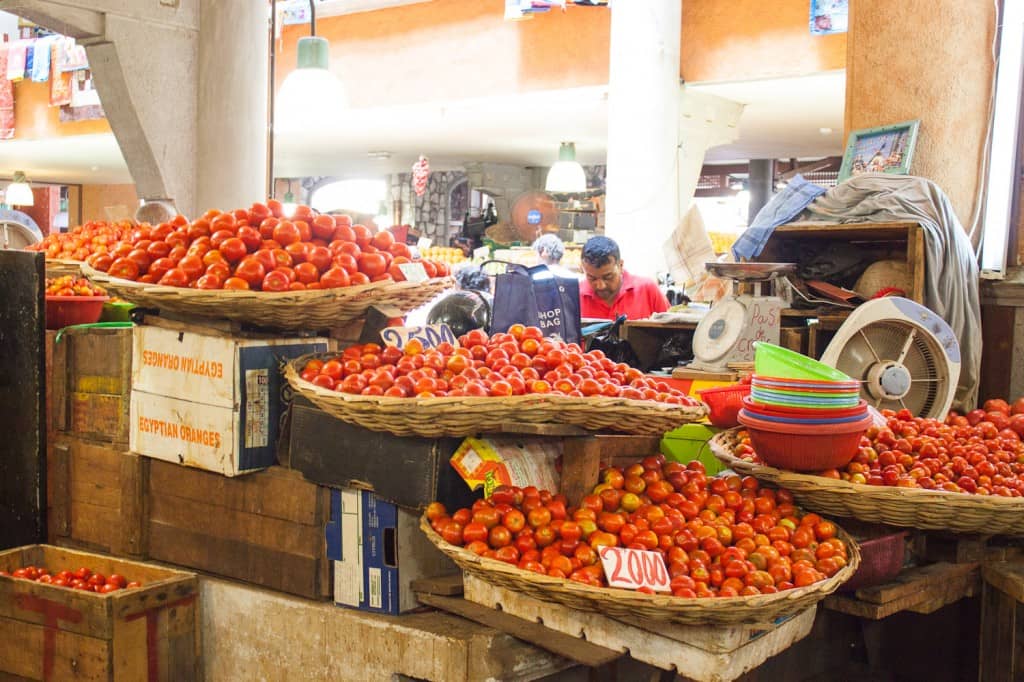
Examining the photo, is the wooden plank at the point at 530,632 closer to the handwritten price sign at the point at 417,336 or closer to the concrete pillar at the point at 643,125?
the handwritten price sign at the point at 417,336

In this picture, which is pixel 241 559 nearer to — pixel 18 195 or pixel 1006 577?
pixel 1006 577

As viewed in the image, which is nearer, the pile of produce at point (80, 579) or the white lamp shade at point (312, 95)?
the pile of produce at point (80, 579)

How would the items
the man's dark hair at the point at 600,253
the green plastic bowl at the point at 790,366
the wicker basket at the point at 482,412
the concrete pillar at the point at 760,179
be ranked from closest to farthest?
the wicker basket at the point at 482,412 → the green plastic bowl at the point at 790,366 → the man's dark hair at the point at 600,253 → the concrete pillar at the point at 760,179

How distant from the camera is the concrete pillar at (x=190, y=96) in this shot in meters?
6.01

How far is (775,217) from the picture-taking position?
466cm

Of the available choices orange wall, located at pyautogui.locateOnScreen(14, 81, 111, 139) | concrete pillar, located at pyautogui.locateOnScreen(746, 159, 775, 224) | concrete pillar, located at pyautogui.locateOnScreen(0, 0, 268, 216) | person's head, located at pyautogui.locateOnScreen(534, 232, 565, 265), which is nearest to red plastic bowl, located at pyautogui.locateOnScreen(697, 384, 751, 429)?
concrete pillar, located at pyautogui.locateOnScreen(0, 0, 268, 216)

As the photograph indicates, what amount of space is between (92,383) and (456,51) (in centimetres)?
790

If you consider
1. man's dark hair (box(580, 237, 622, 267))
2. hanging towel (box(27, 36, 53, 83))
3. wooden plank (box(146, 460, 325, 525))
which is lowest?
wooden plank (box(146, 460, 325, 525))

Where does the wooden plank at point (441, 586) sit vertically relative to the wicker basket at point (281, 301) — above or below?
below

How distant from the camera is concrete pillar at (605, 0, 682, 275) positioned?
8289 millimetres

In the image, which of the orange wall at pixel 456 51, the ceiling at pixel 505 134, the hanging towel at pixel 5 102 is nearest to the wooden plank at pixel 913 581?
the ceiling at pixel 505 134

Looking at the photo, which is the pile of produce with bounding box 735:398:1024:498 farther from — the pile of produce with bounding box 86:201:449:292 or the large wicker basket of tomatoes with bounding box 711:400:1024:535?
the pile of produce with bounding box 86:201:449:292

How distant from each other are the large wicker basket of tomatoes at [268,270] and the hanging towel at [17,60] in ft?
45.2

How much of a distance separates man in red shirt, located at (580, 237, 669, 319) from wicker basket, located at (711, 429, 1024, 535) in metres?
3.07
